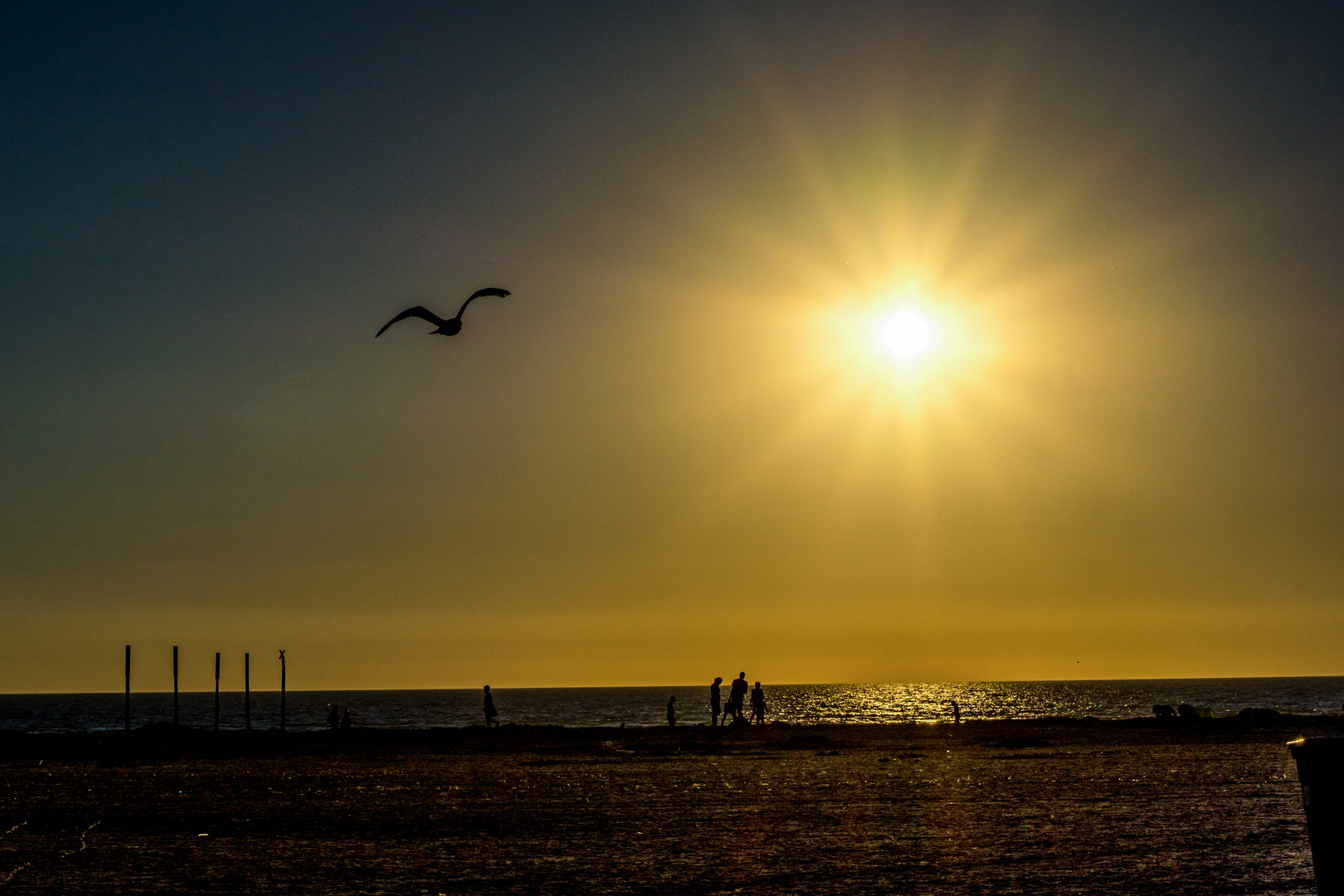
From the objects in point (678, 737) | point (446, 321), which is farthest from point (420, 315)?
point (678, 737)

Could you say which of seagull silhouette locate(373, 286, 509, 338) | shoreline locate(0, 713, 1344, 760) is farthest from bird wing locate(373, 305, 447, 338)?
shoreline locate(0, 713, 1344, 760)

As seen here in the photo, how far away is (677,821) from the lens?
18203 millimetres

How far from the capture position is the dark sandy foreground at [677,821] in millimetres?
13250

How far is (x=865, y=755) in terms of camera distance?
31984 mm

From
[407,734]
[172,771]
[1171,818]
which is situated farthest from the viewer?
[407,734]

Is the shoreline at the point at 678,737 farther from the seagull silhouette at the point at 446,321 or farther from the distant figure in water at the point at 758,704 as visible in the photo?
the seagull silhouette at the point at 446,321

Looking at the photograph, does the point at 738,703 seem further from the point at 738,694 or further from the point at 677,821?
the point at 677,821

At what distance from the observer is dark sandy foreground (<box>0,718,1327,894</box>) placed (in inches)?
522

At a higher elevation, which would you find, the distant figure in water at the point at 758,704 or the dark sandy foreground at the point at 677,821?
the distant figure in water at the point at 758,704

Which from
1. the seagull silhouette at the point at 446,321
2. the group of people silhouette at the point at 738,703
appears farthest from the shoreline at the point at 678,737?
the seagull silhouette at the point at 446,321

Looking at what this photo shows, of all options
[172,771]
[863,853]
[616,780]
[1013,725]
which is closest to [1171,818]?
[863,853]

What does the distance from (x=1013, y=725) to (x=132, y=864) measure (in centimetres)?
3741

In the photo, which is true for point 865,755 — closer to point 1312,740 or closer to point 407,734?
point 407,734

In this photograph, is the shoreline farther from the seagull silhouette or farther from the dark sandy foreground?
the seagull silhouette
